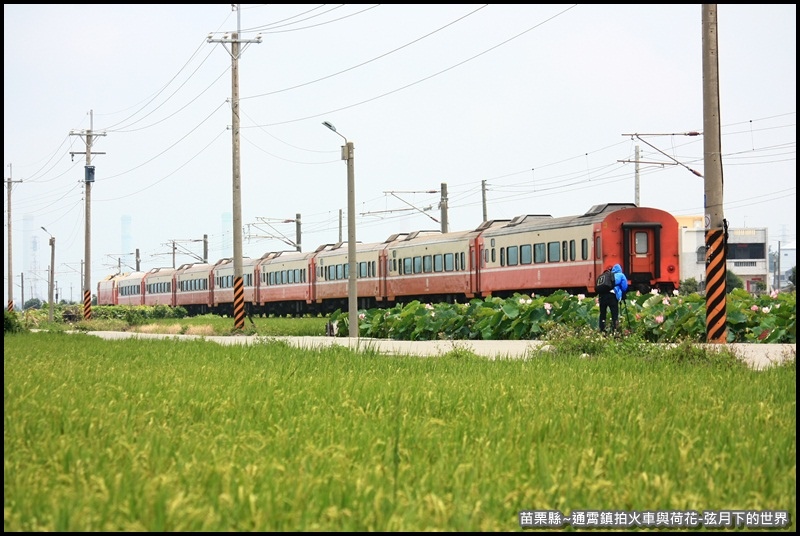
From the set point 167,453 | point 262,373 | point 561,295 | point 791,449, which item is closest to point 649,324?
point 561,295

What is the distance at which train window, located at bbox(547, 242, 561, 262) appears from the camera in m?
36.0

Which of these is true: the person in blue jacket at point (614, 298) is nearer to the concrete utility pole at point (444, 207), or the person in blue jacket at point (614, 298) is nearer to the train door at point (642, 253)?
the train door at point (642, 253)

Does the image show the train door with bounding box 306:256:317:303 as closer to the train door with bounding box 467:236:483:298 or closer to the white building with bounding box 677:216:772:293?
the train door with bounding box 467:236:483:298

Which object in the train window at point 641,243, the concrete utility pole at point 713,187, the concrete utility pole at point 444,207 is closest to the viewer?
the concrete utility pole at point 713,187

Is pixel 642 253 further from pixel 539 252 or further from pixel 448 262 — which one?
pixel 448 262

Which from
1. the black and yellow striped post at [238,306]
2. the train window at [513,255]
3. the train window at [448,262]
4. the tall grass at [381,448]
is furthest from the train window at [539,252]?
the tall grass at [381,448]

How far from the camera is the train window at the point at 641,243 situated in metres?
34.7

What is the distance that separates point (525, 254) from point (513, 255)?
2.99ft

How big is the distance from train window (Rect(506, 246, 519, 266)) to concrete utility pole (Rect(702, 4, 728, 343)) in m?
20.3

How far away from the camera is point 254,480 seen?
561 centimetres

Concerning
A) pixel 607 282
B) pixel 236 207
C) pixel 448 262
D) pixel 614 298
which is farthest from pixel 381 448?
pixel 448 262

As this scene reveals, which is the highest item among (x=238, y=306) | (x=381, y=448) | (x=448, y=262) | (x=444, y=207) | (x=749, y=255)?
(x=444, y=207)

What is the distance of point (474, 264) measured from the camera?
41.8 meters

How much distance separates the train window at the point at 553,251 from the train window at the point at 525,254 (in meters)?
1.20
